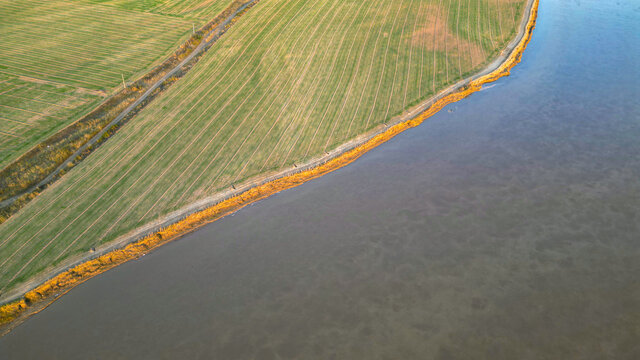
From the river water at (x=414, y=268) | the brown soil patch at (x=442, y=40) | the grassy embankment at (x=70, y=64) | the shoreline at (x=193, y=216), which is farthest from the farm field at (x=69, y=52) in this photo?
the brown soil patch at (x=442, y=40)

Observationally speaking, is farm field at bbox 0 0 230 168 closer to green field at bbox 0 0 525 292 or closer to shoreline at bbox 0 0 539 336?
green field at bbox 0 0 525 292

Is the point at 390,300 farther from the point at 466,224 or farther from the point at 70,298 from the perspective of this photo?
the point at 70,298

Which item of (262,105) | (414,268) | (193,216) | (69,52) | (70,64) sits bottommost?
(414,268)

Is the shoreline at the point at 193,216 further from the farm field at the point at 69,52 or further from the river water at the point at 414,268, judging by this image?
the farm field at the point at 69,52

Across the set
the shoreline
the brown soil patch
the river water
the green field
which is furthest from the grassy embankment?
the brown soil patch

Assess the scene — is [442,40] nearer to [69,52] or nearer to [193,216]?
[193,216]

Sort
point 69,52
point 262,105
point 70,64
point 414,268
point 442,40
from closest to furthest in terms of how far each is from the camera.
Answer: point 414,268 → point 262,105 → point 442,40 → point 70,64 → point 69,52

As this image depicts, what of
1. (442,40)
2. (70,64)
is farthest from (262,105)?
(70,64)
